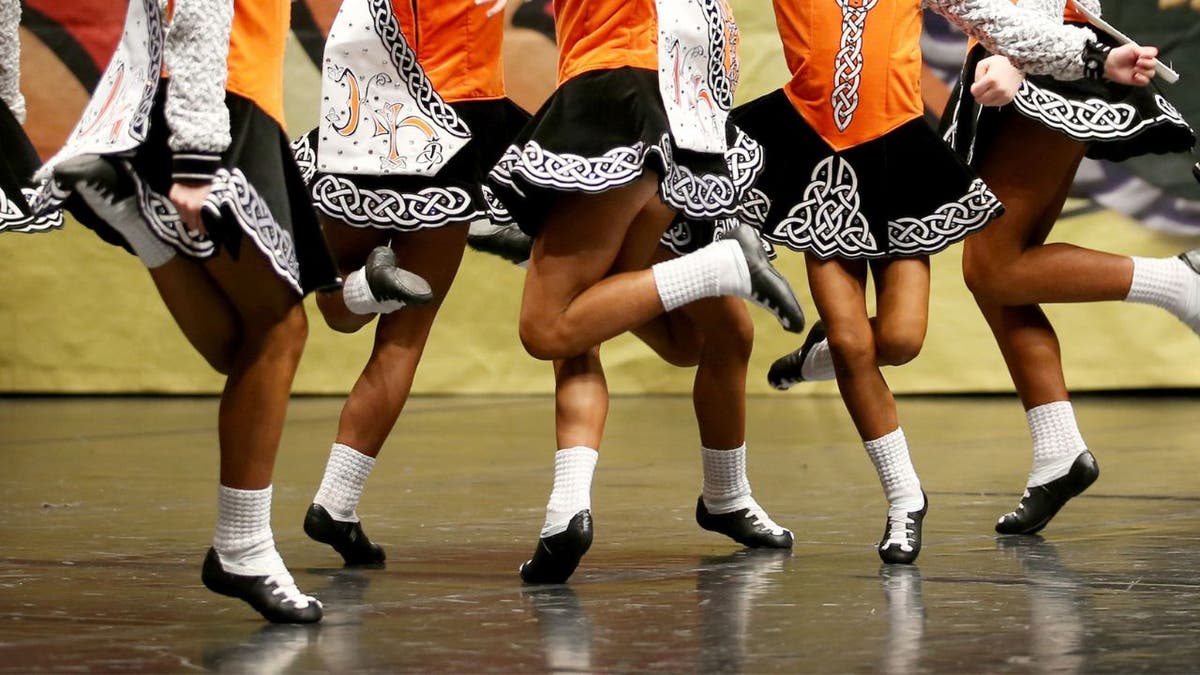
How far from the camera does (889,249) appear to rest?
316 cm

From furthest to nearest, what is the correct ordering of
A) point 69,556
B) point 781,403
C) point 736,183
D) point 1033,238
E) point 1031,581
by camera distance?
point 781,403 < point 1033,238 < point 69,556 < point 736,183 < point 1031,581

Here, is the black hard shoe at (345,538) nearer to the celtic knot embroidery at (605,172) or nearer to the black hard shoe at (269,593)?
the black hard shoe at (269,593)

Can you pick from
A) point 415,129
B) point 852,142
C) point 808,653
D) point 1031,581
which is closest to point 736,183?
point 852,142

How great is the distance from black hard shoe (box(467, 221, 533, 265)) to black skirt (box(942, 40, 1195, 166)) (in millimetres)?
918

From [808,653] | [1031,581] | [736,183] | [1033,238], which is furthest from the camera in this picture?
[1033,238]

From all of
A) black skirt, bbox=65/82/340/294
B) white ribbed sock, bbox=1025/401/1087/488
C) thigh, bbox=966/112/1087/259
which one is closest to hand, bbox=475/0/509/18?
black skirt, bbox=65/82/340/294

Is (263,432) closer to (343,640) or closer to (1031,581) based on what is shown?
(343,640)

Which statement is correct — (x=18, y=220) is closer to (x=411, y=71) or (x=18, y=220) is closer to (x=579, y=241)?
(x=411, y=71)

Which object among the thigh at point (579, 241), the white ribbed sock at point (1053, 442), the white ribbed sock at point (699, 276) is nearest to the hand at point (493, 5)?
the thigh at point (579, 241)

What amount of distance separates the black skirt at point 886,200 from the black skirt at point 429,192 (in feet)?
1.66

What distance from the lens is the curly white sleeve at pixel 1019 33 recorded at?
118 inches

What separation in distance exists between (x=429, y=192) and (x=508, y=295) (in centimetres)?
390

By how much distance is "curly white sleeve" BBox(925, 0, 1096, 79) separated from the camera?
9.80 ft

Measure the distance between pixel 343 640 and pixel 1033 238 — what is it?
181 cm
